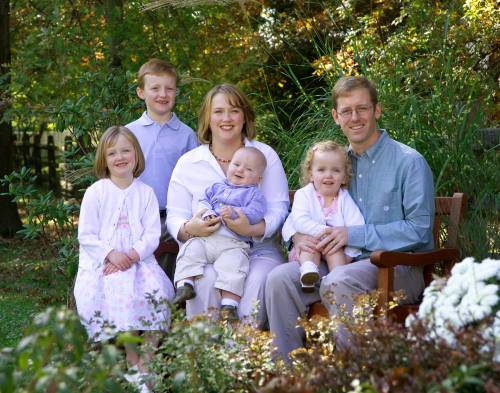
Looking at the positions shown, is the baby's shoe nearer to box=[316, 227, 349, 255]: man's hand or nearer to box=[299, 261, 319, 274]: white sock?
box=[299, 261, 319, 274]: white sock

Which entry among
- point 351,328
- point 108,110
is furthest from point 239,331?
point 108,110

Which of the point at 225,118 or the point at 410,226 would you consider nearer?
the point at 410,226

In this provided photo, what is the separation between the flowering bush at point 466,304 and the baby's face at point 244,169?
1.65 meters

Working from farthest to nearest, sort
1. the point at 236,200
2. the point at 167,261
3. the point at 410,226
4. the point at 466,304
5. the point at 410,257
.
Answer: the point at 167,261, the point at 236,200, the point at 410,226, the point at 410,257, the point at 466,304

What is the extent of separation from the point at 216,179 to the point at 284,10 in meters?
7.34

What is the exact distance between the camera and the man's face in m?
3.47

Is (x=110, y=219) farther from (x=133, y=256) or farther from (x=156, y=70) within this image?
(x=156, y=70)

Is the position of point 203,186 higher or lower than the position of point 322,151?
lower

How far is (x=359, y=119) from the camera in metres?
3.48

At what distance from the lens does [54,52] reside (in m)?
7.20

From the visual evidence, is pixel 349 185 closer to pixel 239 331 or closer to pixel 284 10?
pixel 239 331

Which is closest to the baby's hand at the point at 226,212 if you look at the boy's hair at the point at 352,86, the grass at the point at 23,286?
the boy's hair at the point at 352,86

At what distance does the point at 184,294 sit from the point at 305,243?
762 mm

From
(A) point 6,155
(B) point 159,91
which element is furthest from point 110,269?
(A) point 6,155
